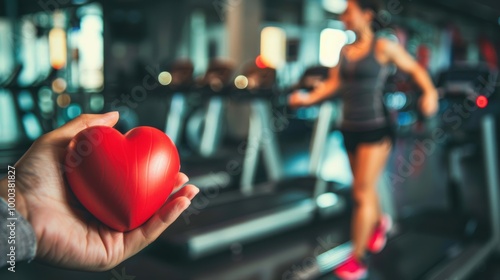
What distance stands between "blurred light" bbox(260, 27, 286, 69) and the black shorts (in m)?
4.23

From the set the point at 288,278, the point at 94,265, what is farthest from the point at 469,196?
the point at 94,265

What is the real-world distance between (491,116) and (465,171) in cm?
43

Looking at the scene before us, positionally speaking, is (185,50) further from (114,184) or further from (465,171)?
(114,184)

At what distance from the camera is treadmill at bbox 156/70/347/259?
2334 mm

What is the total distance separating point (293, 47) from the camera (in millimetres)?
7012

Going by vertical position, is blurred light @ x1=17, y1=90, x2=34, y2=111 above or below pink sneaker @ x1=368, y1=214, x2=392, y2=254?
above

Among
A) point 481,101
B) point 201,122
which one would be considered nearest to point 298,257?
point 481,101

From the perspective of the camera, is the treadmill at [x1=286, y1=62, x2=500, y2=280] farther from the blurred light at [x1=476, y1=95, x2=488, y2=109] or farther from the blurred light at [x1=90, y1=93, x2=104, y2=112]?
the blurred light at [x1=90, y1=93, x2=104, y2=112]

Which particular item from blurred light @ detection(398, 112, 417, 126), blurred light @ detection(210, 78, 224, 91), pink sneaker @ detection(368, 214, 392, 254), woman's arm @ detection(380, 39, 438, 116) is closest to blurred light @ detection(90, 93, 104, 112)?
blurred light @ detection(210, 78, 224, 91)

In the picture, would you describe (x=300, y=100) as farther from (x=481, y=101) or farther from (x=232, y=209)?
(x=481, y=101)

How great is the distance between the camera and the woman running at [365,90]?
6.20 ft

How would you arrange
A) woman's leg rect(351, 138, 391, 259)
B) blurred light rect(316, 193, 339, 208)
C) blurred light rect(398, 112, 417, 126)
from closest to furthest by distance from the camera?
woman's leg rect(351, 138, 391, 259)
blurred light rect(398, 112, 417, 126)
blurred light rect(316, 193, 339, 208)

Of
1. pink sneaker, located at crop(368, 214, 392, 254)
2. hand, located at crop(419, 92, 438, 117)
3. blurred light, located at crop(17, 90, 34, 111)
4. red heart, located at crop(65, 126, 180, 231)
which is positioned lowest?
pink sneaker, located at crop(368, 214, 392, 254)

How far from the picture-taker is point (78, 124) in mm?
446
